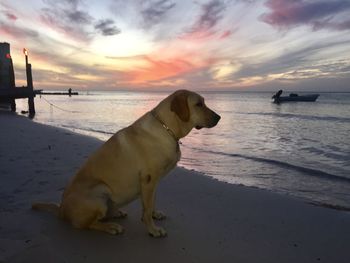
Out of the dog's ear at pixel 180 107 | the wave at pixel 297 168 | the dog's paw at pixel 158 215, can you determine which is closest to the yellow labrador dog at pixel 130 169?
the dog's ear at pixel 180 107

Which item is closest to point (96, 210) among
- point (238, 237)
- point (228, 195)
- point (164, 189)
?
point (238, 237)

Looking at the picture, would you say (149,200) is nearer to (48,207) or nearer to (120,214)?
(120,214)

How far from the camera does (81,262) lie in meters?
3.05

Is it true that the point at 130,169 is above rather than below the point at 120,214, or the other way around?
above

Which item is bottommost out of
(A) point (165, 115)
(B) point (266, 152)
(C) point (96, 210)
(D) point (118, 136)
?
(B) point (266, 152)

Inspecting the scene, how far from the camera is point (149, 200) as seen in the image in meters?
3.68

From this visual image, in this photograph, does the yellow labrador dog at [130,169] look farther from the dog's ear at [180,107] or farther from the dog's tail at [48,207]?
the dog's tail at [48,207]

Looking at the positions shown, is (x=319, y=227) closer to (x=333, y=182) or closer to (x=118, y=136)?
(x=118, y=136)

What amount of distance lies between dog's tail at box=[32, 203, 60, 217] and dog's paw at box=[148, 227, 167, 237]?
4.09 feet

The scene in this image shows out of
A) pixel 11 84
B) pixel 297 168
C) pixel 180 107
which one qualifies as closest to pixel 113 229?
pixel 180 107

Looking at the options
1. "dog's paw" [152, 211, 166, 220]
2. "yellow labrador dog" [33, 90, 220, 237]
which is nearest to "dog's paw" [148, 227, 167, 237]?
"yellow labrador dog" [33, 90, 220, 237]

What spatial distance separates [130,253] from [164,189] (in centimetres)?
245

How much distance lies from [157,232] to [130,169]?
0.80 metres

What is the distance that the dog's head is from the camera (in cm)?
381
